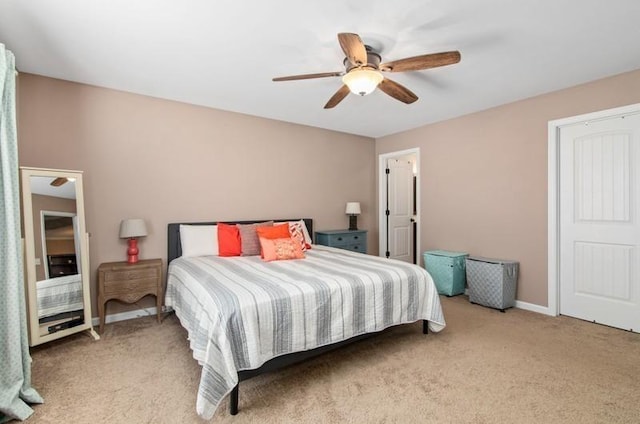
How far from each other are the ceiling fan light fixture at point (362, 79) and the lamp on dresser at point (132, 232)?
249cm

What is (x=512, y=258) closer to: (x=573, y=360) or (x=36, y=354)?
(x=573, y=360)

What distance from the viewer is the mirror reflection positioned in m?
2.53

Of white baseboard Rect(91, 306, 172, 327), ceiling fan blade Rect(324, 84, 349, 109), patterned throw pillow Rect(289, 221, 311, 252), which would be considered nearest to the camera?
ceiling fan blade Rect(324, 84, 349, 109)

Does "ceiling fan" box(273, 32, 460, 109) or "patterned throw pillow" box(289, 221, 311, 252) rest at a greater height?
"ceiling fan" box(273, 32, 460, 109)

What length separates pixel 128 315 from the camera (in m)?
3.32

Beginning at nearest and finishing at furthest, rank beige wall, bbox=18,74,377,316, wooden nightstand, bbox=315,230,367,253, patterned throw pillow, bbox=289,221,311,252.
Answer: beige wall, bbox=18,74,377,316 → patterned throw pillow, bbox=289,221,311,252 → wooden nightstand, bbox=315,230,367,253

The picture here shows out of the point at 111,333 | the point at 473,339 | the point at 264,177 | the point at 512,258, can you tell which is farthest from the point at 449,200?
the point at 111,333

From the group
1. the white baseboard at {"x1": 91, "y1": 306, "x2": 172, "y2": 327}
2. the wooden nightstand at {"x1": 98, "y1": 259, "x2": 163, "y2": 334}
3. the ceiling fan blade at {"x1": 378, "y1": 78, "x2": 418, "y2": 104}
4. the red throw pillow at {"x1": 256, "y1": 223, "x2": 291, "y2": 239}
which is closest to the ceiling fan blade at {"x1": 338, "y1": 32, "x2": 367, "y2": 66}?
the ceiling fan blade at {"x1": 378, "y1": 78, "x2": 418, "y2": 104}

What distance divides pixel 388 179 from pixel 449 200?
129cm

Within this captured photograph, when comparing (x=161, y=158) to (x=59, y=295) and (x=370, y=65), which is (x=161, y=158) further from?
(x=370, y=65)

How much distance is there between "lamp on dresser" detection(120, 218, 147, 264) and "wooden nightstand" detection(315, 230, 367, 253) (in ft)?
7.72

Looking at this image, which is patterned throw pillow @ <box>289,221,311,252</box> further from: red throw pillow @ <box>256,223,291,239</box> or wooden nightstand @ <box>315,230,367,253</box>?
wooden nightstand @ <box>315,230,367,253</box>

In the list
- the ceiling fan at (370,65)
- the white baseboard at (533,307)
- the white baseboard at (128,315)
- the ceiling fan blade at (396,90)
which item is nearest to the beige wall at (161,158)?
the white baseboard at (128,315)

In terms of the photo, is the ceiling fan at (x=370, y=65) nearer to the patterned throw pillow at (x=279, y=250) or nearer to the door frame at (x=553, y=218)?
the patterned throw pillow at (x=279, y=250)
